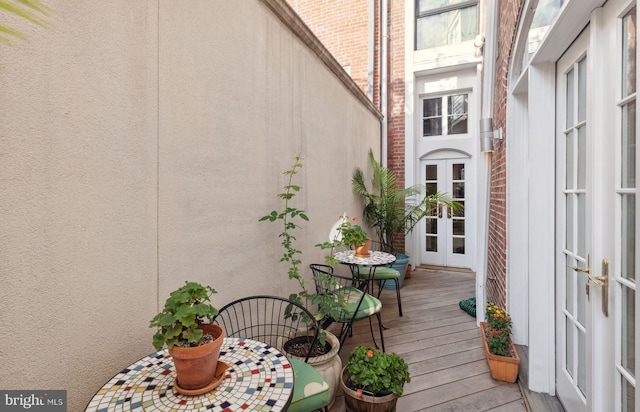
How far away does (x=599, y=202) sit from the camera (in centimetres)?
141

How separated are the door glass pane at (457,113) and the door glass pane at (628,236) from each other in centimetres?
467

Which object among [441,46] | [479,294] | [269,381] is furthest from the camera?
[441,46]

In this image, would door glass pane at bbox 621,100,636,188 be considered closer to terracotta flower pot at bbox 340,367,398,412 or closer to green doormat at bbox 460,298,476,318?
terracotta flower pot at bbox 340,367,398,412

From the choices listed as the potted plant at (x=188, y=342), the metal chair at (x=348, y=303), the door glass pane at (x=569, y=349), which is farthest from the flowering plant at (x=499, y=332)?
the potted plant at (x=188, y=342)

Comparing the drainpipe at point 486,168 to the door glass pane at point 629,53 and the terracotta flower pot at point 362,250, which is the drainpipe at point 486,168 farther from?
the door glass pane at point 629,53

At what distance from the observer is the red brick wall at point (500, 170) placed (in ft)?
9.33

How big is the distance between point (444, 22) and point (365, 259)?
4.75 meters

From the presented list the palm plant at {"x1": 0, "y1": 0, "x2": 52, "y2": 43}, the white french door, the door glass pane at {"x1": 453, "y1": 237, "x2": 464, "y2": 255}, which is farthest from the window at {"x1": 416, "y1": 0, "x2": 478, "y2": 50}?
the palm plant at {"x1": 0, "y1": 0, "x2": 52, "y2": 43}

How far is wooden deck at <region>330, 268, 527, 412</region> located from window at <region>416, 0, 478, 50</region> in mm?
4184

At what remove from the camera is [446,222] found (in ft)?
18.9

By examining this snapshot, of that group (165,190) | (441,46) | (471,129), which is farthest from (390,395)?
(441,46)

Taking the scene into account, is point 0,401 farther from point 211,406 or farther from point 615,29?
point 615,29

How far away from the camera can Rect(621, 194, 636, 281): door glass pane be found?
4.06ft

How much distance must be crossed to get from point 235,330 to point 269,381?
2.84 ft
